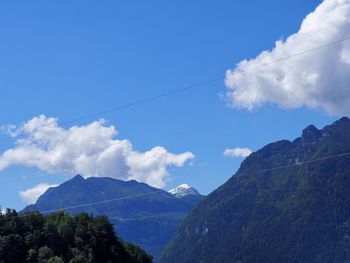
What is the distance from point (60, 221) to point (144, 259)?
35253mm

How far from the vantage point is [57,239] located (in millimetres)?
120125

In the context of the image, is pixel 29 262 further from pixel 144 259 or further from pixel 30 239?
pixel 144 259

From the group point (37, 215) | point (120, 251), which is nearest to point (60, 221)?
point (37, 215)

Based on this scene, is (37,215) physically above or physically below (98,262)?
above

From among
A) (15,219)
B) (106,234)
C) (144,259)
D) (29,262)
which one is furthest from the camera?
(144,259)

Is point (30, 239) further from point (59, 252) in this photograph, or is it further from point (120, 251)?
point (120, 251)

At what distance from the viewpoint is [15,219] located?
396 feet

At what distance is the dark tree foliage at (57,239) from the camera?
113 metres

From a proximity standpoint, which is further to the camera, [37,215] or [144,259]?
[144,259]

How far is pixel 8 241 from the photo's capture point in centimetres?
11388

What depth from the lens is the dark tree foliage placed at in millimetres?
A: 113369

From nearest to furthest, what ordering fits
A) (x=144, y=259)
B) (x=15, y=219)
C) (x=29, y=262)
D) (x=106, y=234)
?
(x=29, y=262) < (x=15, y=219) < (x=106, y=234) < (x=144, y=259)

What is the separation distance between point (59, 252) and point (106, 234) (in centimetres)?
1478

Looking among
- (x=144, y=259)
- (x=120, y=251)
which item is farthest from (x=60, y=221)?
(x=144, y=259)
